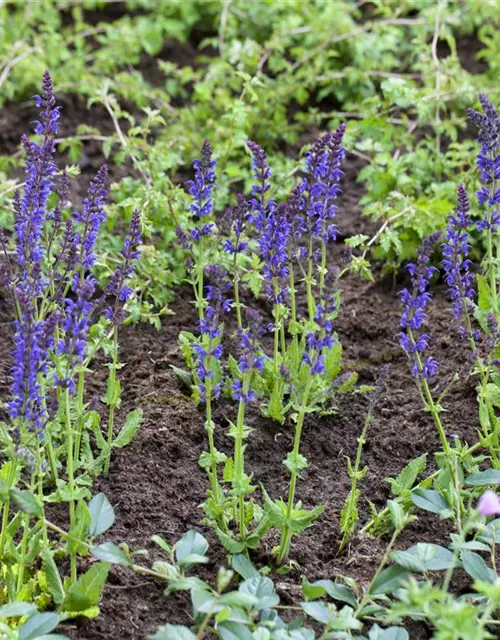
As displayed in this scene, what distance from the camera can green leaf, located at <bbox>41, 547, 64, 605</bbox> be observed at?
3400 millimetres

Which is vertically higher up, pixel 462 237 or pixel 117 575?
pixel 462 237

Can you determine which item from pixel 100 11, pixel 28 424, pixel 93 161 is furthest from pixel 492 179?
pixel 100 11

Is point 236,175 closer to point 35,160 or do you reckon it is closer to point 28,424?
point 35,160

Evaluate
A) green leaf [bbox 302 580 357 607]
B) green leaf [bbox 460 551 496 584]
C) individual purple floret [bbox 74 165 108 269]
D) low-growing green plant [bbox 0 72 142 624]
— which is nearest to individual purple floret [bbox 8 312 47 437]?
low-growing green plant [bbox 0 72 142 624]

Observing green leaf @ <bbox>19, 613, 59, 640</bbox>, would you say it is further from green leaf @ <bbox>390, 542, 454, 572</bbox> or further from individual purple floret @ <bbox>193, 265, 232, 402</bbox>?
green leaf @ <bbox>390, 542, 454, 572</bbox>

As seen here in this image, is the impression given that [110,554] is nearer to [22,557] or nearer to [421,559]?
[22,557]

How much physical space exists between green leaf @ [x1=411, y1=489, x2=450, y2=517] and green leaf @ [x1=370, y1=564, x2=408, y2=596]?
0.97ft

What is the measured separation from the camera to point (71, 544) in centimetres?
337

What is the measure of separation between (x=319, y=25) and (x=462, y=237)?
405cm

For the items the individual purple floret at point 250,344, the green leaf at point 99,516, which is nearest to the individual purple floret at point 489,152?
the individual purple floret at point 250,344

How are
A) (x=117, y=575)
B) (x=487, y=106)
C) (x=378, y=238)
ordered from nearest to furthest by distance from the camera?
(x=117, y=575) < (x=487, y=106) < (x=378, y=238)

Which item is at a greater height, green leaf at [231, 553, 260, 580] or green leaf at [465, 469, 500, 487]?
green leaf at [465, 469, 500, 487]

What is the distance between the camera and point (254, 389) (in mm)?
4457

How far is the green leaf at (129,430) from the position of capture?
13.6 ft
